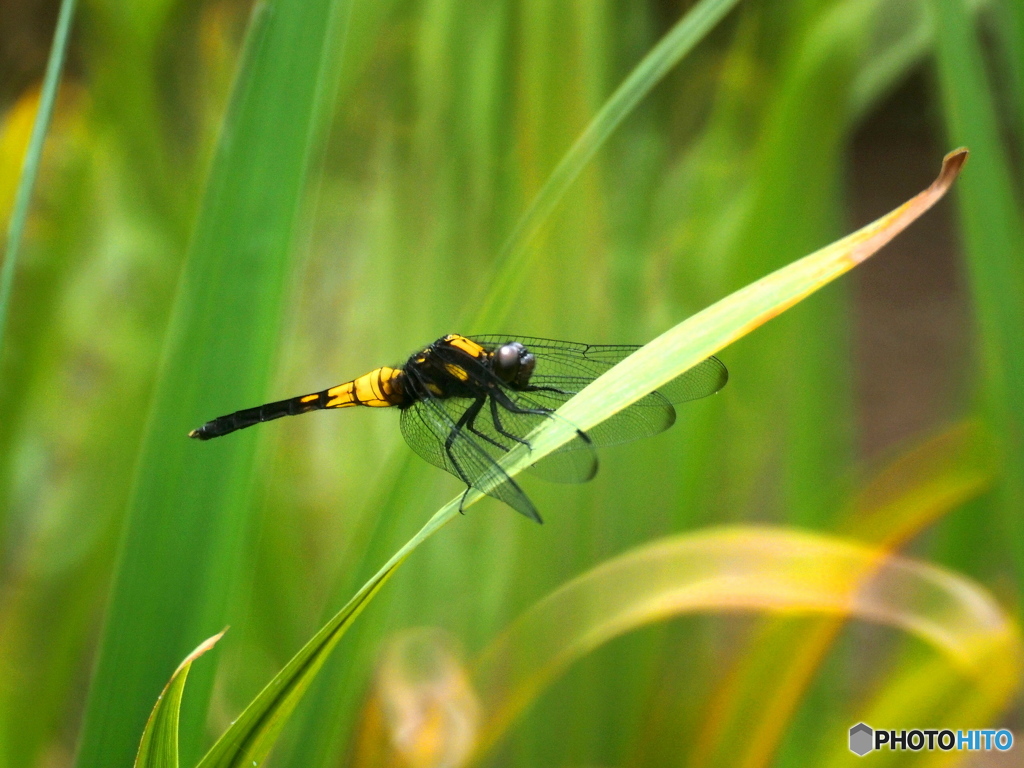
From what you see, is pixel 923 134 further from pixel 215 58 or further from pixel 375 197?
pixel 215 58

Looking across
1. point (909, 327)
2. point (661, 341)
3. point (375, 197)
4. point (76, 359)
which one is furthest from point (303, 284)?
point (909, 327)

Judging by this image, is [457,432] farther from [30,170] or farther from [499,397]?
[30,170]

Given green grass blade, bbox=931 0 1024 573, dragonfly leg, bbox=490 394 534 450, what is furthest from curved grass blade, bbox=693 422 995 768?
dragonfly leg, bbox=490 394 534 450

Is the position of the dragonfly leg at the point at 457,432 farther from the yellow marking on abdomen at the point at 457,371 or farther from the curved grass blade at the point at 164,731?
the curved grass blade at the point at 164,731

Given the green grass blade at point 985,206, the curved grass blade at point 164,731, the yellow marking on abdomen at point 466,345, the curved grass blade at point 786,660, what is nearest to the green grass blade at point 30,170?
the curved grass blade at point 164,731

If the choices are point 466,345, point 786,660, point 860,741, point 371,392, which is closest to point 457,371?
point 466,345

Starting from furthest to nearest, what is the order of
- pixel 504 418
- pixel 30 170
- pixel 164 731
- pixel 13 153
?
pixel 13 153, pixel 504 418, pixel 30 170, pixel 164 731

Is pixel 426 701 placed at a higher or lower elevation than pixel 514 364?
lower
